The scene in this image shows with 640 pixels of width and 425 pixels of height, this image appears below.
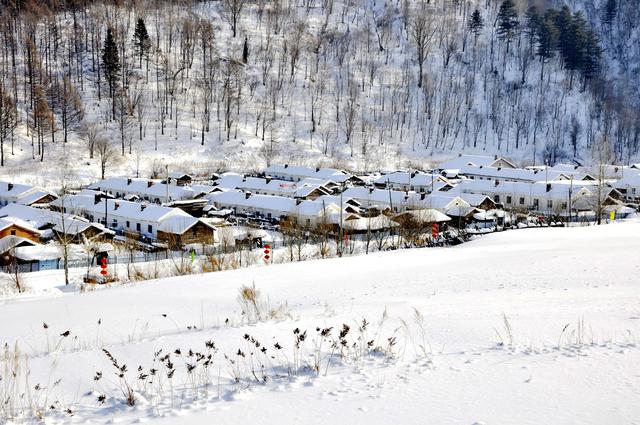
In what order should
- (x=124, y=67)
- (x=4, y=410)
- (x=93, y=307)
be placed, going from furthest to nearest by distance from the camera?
(x=124, y=67) → (x=93, y=307) → (x=4, y=410)

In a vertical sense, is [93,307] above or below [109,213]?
above

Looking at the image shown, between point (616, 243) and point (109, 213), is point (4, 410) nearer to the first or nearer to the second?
point (616, 243)

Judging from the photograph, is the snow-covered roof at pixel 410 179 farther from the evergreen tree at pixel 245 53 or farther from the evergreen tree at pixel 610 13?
the evergreen tree at pixel 610 13

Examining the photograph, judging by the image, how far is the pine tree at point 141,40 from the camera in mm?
83125

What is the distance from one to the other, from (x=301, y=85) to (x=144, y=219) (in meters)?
58.0

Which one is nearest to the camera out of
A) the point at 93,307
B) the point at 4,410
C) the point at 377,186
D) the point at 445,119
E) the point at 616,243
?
the point at 4,410

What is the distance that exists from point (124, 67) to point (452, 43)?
60.3m

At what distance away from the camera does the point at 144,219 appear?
3797 centimetres

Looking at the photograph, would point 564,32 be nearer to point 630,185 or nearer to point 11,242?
point 630,185

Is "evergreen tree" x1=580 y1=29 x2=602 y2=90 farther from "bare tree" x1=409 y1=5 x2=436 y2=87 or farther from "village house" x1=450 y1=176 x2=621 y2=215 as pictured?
"village house" x1=450 y1=176 x2=621 y2=215

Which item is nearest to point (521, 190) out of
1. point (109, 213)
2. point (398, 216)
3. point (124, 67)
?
point (398, 216)

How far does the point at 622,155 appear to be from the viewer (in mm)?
86125

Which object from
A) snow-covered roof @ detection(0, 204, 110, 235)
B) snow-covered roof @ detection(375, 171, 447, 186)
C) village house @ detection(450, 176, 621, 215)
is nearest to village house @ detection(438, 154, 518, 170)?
snow-covered roof @ detection(375, 171, 447, 186)

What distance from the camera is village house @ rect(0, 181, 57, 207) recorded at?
45781mm
